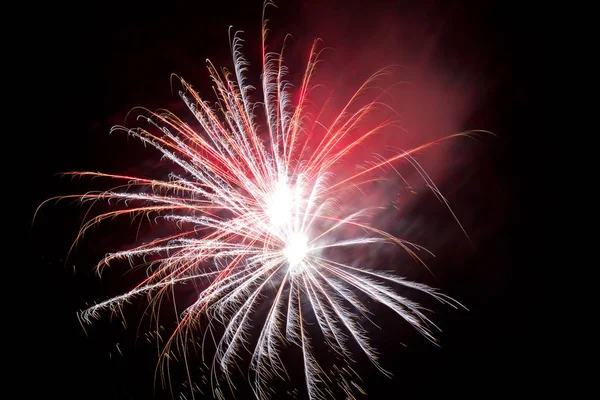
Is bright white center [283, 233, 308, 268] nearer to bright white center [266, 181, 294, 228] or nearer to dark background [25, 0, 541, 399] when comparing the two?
bright white center [266, 181, 294, 228]

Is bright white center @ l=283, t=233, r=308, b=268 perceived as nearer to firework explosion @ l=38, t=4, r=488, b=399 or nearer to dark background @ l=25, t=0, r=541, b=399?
firework explosion @ l=38, t=4, r=488, b=399

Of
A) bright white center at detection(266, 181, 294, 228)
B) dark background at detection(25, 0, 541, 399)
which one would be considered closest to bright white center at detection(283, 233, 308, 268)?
bright white center at detection(266, 181, 294, 228)

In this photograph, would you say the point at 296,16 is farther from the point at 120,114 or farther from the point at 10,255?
the point at 10,255

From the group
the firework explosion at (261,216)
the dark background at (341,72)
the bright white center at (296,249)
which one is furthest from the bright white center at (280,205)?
the dark background at (341,72)

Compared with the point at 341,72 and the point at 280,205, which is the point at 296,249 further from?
the point at 341,72

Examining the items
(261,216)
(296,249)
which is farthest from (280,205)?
(296,249)

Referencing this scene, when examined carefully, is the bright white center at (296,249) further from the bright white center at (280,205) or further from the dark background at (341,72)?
the dark background at (341,72)

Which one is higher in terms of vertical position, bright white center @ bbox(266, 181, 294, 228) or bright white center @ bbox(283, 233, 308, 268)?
bright white center @ bbox(266, 181, 294, 228)
